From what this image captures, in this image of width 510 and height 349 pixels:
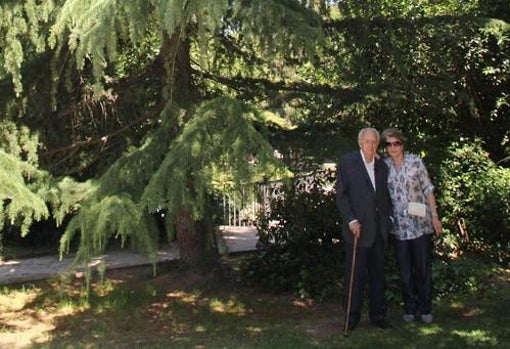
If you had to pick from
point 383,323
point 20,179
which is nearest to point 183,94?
point 20,179

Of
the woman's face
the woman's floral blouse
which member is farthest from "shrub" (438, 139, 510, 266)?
the woman's face

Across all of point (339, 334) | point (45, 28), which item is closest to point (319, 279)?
point (339, 334)

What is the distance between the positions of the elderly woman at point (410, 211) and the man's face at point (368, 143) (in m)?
0.25

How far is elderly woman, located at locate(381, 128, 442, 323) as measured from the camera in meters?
6.02

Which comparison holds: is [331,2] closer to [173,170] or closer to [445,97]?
[445,97]

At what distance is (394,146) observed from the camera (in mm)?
6016

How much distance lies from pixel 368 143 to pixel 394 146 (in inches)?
13.6

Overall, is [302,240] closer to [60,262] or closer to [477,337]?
[477,337]

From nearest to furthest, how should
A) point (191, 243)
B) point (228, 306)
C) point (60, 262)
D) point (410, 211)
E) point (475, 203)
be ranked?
1. point (410, 211)
2. point (228, 306)
3. point (191, 243)
4. point (475, 203)
5. point (60, 262)

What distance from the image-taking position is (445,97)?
8305mm

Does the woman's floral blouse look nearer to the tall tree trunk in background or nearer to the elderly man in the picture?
the elderly man

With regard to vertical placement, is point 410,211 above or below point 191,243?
above

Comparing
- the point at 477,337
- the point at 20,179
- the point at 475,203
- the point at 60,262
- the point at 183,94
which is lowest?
the point at 477,337

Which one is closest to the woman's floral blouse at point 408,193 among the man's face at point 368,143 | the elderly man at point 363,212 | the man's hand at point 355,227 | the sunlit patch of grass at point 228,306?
the elderly man at point 363,212
